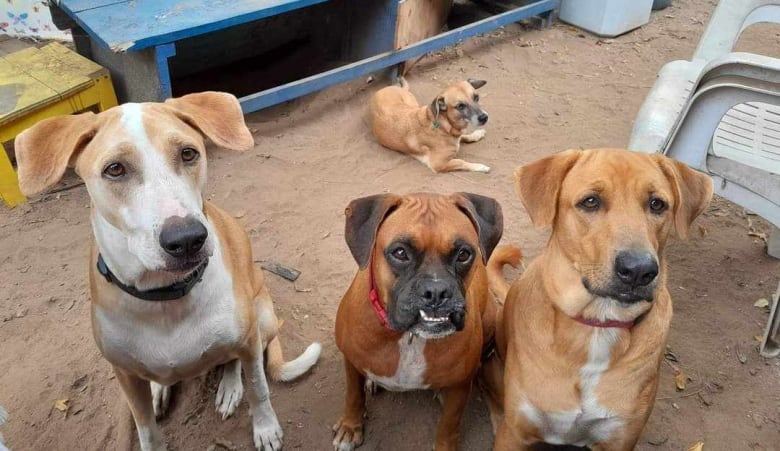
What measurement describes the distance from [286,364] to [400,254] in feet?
3.91

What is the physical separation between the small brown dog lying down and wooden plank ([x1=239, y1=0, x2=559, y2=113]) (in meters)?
0.52

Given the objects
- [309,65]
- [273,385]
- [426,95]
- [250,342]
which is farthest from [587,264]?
[309,65]

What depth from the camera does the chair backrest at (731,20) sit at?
A: 4.07m

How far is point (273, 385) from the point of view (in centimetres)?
342

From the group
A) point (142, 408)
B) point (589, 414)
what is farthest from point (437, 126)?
point (142, 408)

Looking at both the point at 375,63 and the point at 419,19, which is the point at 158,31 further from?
the point at 419,19

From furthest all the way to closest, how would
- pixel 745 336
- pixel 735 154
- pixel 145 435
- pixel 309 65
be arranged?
pixel 309 65, pixel 745 336, pixel 735 154, pixel 145 435

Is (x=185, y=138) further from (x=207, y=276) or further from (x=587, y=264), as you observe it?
(x=587, y=264)

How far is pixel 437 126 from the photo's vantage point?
16.9 ft

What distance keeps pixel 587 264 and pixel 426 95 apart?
399 cm

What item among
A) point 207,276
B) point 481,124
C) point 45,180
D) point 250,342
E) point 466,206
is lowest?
point 481,124

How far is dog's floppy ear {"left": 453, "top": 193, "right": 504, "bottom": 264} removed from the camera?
2559mm

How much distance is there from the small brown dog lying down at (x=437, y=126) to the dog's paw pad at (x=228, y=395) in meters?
2.55

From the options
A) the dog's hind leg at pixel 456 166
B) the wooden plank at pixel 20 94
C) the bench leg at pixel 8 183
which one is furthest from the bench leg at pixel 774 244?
the bench leg at pixel 8 183
